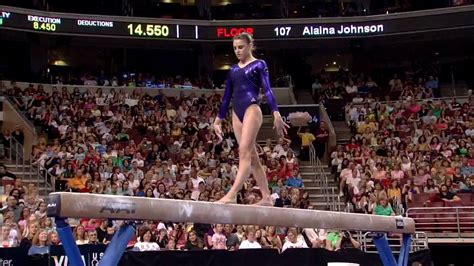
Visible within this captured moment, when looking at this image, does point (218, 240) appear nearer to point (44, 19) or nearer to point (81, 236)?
point (81, 236)

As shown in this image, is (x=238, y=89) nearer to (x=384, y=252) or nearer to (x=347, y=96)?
(x=384, y=252)

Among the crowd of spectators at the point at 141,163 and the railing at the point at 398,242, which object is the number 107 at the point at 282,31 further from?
the railing at the point at 398,242

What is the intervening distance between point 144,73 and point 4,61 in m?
4.95

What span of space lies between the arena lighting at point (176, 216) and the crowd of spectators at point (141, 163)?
12.5ft

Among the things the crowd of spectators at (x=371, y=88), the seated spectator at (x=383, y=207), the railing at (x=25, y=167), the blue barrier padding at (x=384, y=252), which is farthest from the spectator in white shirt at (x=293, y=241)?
the crowd of spectators at (x=371, y=88)

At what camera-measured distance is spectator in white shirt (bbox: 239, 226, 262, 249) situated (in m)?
11.4

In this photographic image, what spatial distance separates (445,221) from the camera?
13.8m

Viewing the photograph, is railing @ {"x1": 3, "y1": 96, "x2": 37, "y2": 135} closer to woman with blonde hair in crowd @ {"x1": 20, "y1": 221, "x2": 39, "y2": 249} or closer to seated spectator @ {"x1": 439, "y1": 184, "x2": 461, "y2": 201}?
woman with blonde hair in crowd @ {"x1": 20, "y1": 221, "x2": 39, "y2": 249}

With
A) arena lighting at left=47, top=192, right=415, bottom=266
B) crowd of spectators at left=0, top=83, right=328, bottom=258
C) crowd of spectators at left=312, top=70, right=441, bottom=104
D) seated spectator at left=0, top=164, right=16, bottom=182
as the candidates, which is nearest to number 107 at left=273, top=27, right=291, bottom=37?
crowd of spectators at left=312, top=70, right=441, bottom=104

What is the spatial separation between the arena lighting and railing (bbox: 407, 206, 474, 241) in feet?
21.8

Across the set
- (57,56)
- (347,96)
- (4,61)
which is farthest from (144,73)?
(347,96)

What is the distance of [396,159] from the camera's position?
16.2m

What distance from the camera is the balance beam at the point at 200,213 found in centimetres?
477

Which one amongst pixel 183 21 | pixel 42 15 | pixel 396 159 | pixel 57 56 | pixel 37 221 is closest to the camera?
pixel 37 221
